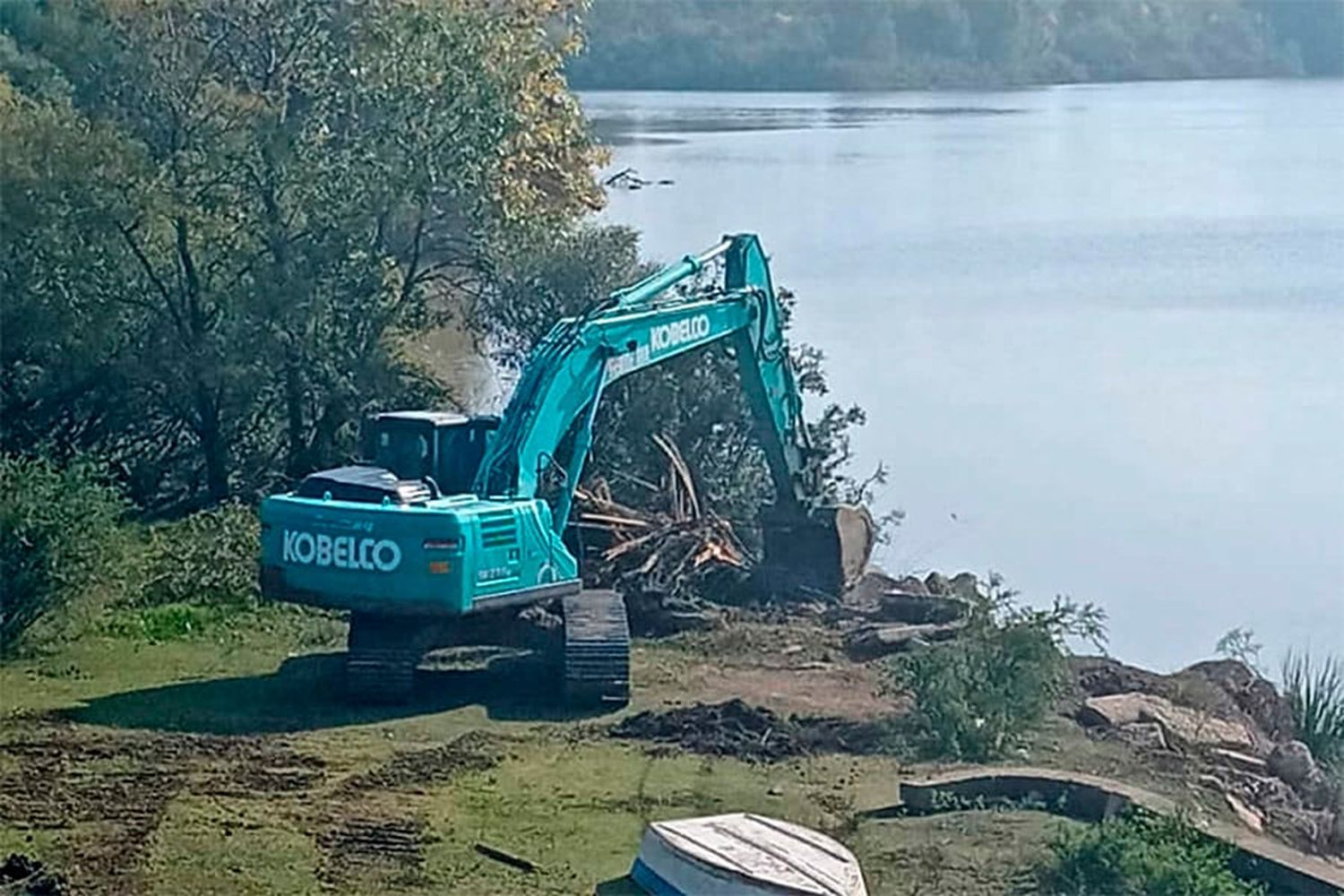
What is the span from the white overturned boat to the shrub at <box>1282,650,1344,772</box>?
5.82 metres

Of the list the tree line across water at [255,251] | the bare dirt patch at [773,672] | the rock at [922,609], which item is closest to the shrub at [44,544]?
the tree line across water at [255,251]

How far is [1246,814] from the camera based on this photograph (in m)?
10.8

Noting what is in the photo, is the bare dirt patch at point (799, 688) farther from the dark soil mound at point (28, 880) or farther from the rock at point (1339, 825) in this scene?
the dark soil mound at point (28, 880)

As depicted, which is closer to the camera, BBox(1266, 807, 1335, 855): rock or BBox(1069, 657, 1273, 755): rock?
BBox(1266, 807, 1335, 855): rock

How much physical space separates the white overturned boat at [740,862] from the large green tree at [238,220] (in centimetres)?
1069

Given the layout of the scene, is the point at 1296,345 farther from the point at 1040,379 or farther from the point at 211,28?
the point at 211,28

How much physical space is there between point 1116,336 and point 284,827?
21323 mm

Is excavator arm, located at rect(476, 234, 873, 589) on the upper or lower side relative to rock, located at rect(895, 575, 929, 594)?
upper

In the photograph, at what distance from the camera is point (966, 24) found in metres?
46.1

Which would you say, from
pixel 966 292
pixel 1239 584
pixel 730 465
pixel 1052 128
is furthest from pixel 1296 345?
pixel 1052 128

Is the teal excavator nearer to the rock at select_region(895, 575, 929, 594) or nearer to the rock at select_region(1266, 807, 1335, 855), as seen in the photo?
the rock at select_region(895, 575, 929, 594)

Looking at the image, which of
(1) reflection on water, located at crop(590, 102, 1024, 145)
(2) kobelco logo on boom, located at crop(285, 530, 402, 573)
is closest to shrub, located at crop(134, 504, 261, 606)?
(2) kobelco logo on boom, located at crop(285, 530, 402, 573)

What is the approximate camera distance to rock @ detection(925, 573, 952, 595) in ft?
56.1

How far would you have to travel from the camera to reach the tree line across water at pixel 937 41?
4559 cm
